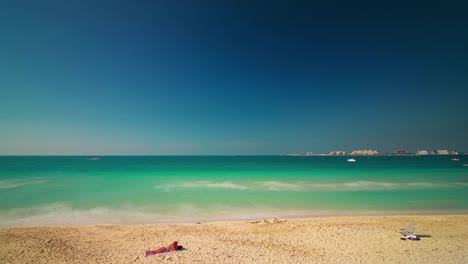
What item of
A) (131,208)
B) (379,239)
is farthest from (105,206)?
(379,239)

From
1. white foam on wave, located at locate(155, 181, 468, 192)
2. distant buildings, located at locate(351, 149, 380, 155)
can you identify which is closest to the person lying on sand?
white foam on wave, located at locate(155, 181, 468, 192)

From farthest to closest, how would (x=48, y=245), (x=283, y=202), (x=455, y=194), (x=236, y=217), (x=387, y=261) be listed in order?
(x=455, y=194) < (x=283, y=202) < (x=236, y=217) < (x=48, y=245) < (x=387, y=261)

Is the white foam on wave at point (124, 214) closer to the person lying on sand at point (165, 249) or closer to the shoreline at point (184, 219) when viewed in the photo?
the shoreline at point (184, 219)

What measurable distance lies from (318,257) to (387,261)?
1.57 meters

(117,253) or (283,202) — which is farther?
(283,202)

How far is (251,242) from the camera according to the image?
21.7ft

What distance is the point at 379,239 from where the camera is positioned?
6.83 metres

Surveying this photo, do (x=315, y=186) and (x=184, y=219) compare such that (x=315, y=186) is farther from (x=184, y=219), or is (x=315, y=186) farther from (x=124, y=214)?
(x=124, y=214)

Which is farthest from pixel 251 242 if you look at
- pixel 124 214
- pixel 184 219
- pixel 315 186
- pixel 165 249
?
pixel 315 186

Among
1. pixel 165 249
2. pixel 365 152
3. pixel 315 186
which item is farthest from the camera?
pixel 365 152

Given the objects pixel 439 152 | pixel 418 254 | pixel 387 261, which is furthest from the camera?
pixel 439 152

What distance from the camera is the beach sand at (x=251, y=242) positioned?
5.54 meters

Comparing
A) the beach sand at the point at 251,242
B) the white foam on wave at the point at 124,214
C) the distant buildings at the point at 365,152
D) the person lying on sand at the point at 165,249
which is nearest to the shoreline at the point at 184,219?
the white foam on wave at the point at 124,214

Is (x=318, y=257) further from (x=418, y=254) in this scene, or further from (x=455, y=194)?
(x=455, y=194)
